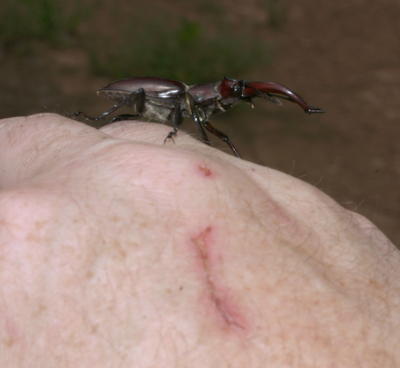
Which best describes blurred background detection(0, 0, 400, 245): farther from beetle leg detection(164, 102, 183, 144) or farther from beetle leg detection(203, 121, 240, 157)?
beetle leg detection(164, 102, 183, 144)

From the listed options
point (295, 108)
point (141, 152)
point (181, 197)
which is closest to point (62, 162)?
point (141, 152)

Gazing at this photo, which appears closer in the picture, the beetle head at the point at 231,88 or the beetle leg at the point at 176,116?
the beetle leg at the point at 176,116

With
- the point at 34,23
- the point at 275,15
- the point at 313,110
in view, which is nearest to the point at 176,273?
the point at 313,110

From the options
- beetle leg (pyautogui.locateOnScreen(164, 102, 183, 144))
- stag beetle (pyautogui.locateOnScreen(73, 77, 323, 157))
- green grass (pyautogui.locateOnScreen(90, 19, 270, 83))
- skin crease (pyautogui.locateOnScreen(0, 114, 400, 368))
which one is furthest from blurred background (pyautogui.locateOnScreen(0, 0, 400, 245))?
skin crease (pyautogui.locateOnScreen(0, 114, 400, 368))

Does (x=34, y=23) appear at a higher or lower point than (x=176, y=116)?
lower

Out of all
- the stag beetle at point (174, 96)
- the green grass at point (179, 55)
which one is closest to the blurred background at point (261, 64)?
the green grass at point (179, 55)

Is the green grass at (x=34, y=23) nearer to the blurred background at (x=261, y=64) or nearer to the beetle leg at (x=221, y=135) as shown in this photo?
the blurred background at (x=261, y=64)

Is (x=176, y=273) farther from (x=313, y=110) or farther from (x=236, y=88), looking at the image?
(x=236, y=88)
